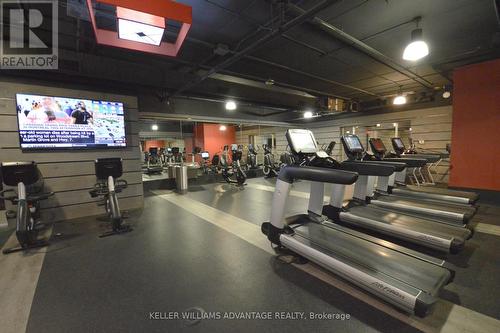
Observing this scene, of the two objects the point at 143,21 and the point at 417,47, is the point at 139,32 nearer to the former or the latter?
the point at 143,21

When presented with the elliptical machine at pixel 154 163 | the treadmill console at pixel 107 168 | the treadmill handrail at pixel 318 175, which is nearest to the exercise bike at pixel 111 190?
the treadmill console at pixel 107 168

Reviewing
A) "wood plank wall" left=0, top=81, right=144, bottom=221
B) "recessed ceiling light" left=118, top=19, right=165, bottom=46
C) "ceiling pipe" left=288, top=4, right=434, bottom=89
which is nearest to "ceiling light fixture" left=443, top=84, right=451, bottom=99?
"ceiling pipe" left=288, top=4, right=434, bottom=89

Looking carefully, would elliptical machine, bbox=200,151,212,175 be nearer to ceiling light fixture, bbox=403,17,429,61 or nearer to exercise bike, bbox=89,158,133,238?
exercise bike, bbox=89,158,133,238

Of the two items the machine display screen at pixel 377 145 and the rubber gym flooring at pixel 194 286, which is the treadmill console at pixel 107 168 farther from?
the machine display screen at pixel 377 145

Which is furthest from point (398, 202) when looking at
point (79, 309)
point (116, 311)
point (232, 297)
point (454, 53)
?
point (79, 309)

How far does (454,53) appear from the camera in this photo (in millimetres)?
4621

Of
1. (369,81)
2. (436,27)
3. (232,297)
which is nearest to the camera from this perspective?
(232,297)

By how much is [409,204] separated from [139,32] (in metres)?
4.57

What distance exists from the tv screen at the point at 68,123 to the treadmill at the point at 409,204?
449 cm

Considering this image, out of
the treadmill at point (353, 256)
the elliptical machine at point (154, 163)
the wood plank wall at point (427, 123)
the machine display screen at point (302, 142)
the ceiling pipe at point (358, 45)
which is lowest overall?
the treadmill at point (353, 256)

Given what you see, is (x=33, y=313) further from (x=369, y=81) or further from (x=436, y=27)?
(x=369, y=81)

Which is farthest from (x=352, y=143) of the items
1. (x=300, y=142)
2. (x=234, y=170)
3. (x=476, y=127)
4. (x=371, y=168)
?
(x=234, y=170)

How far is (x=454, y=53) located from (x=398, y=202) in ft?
12.0

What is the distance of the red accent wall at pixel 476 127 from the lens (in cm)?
451
